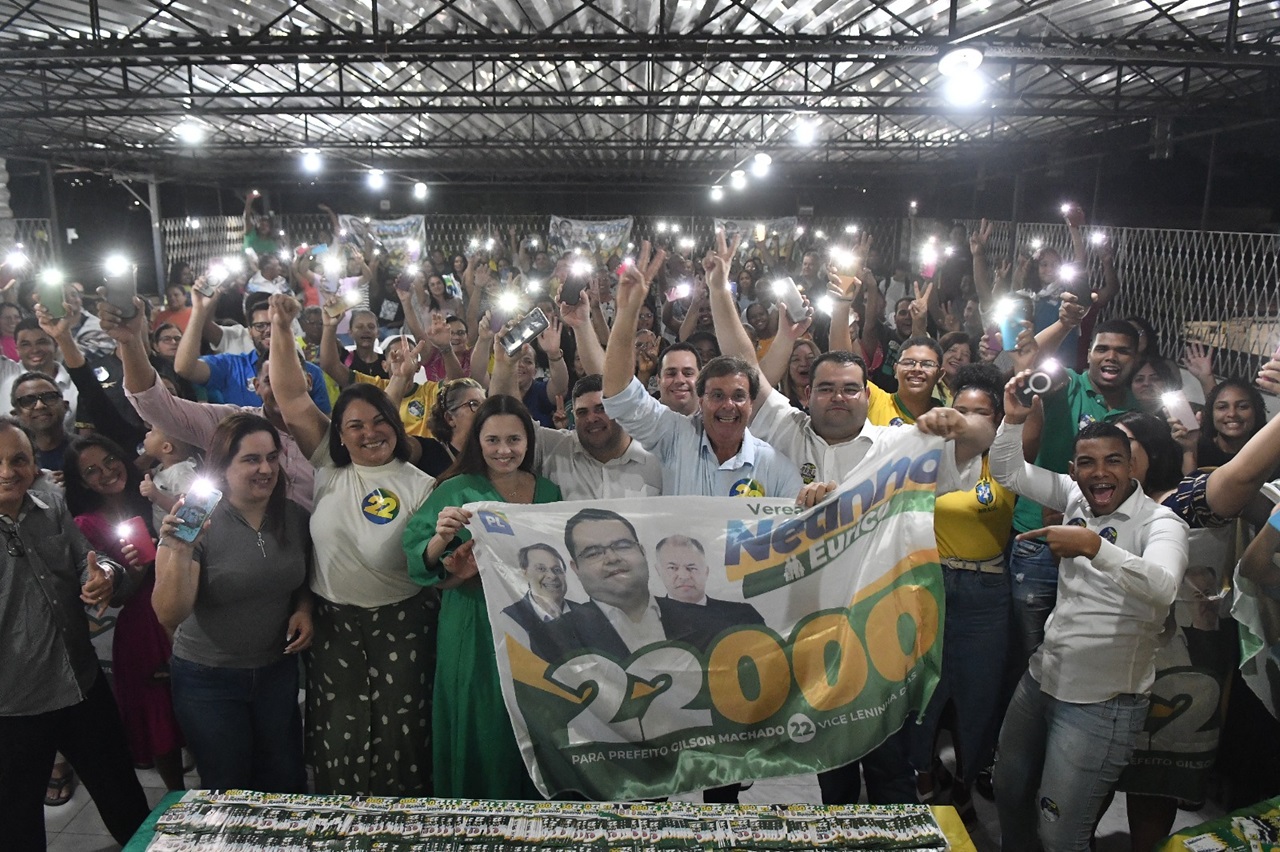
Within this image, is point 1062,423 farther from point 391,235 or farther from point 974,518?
point 391,235

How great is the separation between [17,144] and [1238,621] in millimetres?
18388

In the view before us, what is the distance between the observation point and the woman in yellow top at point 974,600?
3201 mm

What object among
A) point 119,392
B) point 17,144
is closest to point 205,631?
point 119,392

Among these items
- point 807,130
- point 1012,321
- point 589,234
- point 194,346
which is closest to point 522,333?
point 194,346

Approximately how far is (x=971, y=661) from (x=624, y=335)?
1812mm

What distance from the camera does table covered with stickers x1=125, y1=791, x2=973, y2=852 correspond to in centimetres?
244

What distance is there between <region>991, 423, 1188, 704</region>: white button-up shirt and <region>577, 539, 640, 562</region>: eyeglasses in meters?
1.39

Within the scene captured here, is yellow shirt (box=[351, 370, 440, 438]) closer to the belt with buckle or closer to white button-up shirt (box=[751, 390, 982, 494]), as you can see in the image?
white button-up shirt (box=[751, 390, 982, 494])

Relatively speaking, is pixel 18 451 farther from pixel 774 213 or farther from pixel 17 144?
pixel 774 213

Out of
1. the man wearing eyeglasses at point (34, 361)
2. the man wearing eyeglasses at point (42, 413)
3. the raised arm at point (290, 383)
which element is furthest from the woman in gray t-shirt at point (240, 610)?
the man wearing eyeglasses at point (34, 361)

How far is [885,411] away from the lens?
399 centimetres

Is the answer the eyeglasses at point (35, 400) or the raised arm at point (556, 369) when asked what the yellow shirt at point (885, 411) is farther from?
the eyeglasses at point (35, 400)

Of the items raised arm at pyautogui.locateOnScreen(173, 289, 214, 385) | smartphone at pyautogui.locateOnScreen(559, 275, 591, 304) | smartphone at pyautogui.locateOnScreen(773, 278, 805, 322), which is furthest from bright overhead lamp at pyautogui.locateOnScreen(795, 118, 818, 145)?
smartphone at pyautogui.locateOnScreen(559, 275, 591, 304)

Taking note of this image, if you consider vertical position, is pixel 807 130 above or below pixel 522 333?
above
